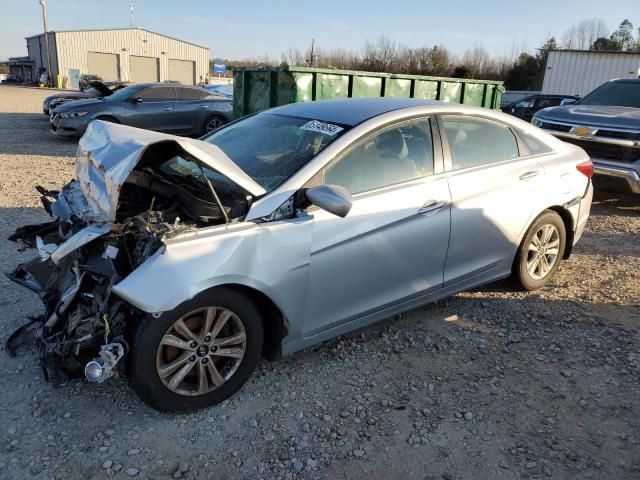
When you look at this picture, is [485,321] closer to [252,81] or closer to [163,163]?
[163,163]

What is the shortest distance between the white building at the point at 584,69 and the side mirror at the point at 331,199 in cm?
2519

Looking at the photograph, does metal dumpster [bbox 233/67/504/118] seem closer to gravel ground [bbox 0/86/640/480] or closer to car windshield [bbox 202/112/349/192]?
car windshield [bbox 202/112/349/192]

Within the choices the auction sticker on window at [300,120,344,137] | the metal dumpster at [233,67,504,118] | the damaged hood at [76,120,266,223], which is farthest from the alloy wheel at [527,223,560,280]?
the metal dumpster at [233,67,504,118]

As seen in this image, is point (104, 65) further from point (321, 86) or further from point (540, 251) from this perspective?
point (540, 251)

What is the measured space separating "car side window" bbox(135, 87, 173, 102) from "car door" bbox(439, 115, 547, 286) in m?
10.1

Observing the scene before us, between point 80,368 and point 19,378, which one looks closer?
point 80,368

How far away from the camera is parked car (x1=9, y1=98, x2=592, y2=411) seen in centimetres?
267

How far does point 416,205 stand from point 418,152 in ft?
1.34

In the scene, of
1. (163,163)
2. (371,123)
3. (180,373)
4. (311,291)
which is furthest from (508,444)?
(163,163)

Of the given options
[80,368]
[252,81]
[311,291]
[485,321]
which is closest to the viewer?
[80,368]

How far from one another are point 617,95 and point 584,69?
18336 mm

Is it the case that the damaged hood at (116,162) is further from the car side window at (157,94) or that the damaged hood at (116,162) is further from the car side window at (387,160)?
the car side window at (157,94)

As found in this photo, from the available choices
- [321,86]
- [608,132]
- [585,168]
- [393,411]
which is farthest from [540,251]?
[321,86]

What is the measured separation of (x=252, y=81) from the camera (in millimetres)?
8703
